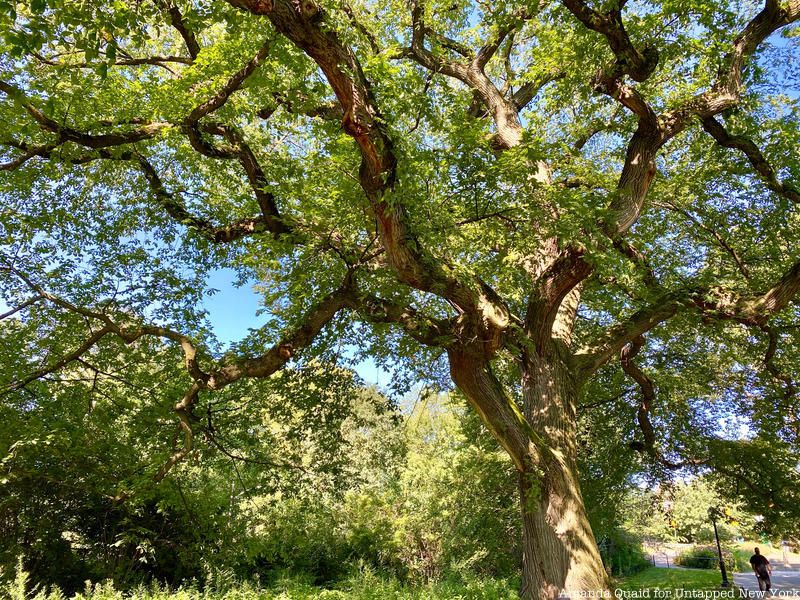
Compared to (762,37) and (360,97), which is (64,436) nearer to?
(360,97)

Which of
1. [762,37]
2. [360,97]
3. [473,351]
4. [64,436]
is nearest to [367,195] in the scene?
[360,97]

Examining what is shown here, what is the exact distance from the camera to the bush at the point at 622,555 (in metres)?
20.3

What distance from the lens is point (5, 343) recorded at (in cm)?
727

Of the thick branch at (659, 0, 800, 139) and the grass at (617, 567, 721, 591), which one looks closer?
the thick branch at (659, 0, 800, 139)

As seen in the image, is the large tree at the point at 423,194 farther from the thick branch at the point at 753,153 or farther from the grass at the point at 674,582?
the grass at the point at 674,582

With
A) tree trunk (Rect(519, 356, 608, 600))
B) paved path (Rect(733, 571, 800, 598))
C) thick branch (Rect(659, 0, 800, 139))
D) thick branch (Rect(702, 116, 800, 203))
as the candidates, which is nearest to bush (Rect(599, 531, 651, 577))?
paved path (Rect(733, 571, 800, 598))

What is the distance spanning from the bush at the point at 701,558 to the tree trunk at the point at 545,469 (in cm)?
2292

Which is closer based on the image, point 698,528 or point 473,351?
point 473,351

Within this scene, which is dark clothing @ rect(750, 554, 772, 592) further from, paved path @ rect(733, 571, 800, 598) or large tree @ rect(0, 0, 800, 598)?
large tree @ rect(0, 0, 800, 598)

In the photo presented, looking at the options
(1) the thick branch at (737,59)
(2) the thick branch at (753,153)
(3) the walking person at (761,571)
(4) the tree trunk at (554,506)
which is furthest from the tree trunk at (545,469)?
(3) the walking person at (761,571)

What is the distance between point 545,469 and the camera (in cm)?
551

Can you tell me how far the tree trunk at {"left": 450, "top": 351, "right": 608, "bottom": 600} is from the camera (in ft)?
16.6

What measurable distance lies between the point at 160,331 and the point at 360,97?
12.6 feet

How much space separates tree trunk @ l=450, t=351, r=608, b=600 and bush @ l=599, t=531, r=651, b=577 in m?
16.3
